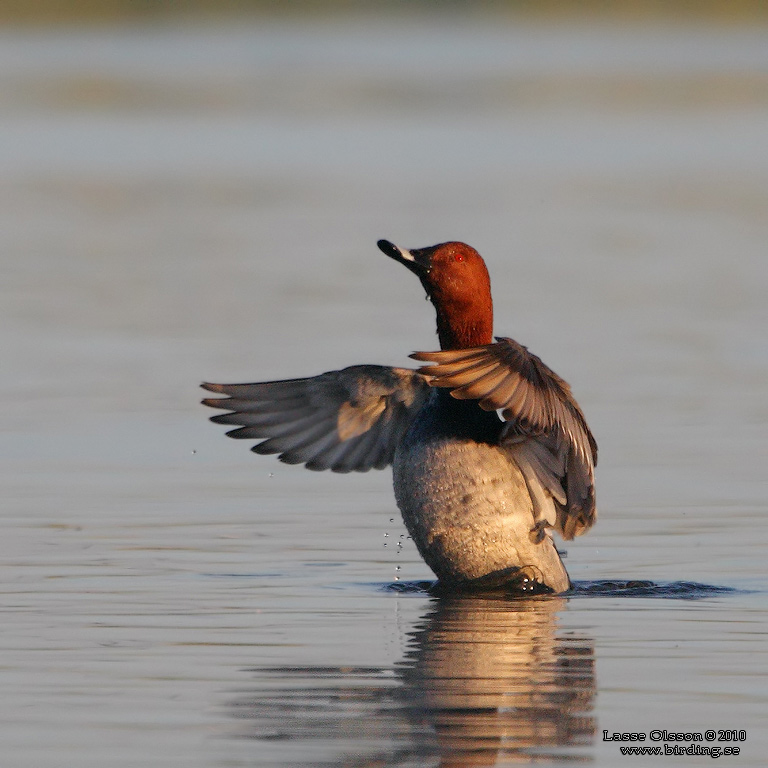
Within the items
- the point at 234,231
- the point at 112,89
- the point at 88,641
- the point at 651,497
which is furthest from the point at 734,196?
the point at 112,89

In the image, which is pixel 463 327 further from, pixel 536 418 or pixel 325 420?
pixel 325 420

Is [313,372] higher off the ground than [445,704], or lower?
higher

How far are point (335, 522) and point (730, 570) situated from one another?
1.97m

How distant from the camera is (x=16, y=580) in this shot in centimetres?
780

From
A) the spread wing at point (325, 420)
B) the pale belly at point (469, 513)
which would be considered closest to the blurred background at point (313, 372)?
the pale belly at point (469, 513)

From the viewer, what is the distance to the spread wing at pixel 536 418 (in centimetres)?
709

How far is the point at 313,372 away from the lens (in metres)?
12.5

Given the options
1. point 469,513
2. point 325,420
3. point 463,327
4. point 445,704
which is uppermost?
point 463,327

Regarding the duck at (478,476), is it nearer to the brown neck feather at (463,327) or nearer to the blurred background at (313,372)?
the brown neck feather at (463,327)

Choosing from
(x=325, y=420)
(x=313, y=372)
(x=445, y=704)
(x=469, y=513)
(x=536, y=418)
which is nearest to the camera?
(x=445, y=704)

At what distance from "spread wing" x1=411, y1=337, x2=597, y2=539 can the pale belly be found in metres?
0.10

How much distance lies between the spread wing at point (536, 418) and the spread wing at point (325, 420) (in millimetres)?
822

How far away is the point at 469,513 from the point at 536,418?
737 millimetres

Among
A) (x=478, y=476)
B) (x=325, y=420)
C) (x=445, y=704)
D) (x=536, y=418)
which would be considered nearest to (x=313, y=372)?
(x=325, y=420)
